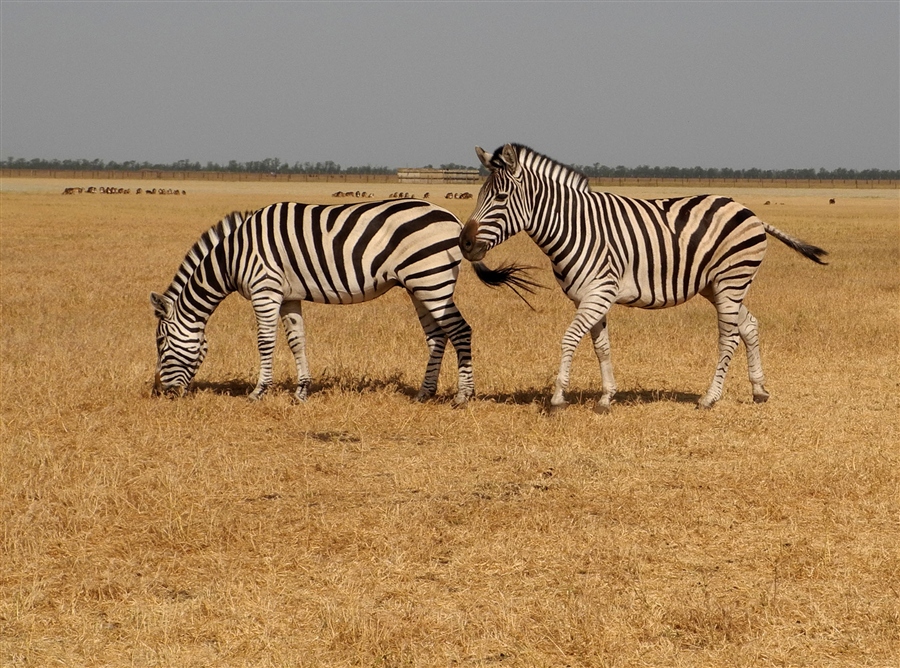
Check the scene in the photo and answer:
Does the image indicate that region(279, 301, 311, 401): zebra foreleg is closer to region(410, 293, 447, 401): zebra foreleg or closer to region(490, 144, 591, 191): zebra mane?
region(410, 293, 447, 401): zebra foreleg

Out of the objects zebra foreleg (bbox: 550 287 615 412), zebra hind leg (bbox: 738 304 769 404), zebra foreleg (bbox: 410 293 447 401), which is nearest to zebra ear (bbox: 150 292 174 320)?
zebra foreleg (bbox: 410 293 447 401)

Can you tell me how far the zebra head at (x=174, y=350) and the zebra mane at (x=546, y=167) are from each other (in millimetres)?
3659

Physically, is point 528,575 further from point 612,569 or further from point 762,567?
point 762,567

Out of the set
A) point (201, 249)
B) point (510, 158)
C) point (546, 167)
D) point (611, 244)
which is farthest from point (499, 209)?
point (201, 249)

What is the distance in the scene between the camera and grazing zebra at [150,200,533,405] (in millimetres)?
10727

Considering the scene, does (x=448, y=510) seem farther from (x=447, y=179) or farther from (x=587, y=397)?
(x=447, y=179)

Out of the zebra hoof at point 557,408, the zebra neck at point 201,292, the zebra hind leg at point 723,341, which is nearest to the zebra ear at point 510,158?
the zebra hoof at point 557,408

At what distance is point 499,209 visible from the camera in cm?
1027

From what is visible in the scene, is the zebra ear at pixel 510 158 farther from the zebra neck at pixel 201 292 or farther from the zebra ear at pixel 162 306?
the zebra ear at pixel 162 306

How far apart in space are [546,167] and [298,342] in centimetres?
320

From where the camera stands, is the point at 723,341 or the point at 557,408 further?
the point at 723,341

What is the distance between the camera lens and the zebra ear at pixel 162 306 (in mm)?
10922

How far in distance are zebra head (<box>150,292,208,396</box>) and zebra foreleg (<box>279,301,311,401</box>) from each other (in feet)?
2.99

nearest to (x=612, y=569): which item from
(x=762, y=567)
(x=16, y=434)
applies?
Answer: (x=762, y=567)
